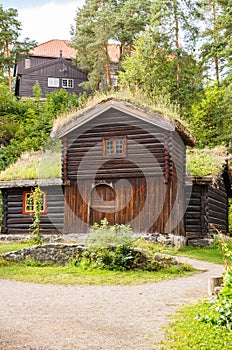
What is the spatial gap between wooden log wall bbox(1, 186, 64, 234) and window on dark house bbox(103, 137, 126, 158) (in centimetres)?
322

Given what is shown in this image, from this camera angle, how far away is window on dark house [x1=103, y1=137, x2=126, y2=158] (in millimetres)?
20109

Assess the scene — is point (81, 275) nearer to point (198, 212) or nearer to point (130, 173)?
point (130, 173)

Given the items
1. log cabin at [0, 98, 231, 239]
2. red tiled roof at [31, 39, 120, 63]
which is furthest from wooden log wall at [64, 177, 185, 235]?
red tiled roof at [31, 39, 120, 63]

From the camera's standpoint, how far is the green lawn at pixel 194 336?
611 centimetres

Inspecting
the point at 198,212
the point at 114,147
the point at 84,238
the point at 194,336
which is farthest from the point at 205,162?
the point at 194,336

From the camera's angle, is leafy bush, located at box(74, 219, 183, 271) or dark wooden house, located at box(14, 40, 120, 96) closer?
leafy bush, located at box(74, 219, 183, 271)

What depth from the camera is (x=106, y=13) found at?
4197cm

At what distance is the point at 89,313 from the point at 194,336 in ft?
8.53

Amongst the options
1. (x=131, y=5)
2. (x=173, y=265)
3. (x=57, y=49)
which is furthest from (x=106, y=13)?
(x=173, y=265)

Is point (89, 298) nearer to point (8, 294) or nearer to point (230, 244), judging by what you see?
point (8, 294)

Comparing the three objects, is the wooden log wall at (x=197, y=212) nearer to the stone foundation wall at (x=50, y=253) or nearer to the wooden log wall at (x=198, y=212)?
the wooden log wall at (x=198, y=212)

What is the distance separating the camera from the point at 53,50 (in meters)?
53.8

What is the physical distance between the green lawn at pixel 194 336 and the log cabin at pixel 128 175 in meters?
Answer: 11.7

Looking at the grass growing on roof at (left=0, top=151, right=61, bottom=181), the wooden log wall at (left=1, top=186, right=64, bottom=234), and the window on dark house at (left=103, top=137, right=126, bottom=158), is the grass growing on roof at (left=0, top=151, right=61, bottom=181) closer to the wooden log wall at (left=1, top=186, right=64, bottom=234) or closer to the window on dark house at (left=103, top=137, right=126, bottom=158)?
the wooden log wall at (left=1, top=186, right=64, bottom=234)
